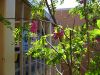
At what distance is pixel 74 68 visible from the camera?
191 inches

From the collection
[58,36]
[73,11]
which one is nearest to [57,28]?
[58,36]

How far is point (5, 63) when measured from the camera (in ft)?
18.3

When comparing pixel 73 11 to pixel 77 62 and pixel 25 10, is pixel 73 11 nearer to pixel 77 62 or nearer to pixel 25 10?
pixel 77 62

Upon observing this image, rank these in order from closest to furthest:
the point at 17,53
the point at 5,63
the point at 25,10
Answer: the point at 5,63, the point at 17,53, the point at 25,10

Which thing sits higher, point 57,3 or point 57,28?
point 57,3

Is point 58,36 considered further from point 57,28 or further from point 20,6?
point 20,6

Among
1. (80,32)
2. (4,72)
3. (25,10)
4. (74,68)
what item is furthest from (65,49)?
(25,10)

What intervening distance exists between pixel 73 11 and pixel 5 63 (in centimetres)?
161

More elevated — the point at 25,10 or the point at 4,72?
the point at 25,10

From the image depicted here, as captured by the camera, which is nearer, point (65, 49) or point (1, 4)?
point (65, 49)

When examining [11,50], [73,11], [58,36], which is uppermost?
[73,11]

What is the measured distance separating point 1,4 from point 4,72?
4.16ft

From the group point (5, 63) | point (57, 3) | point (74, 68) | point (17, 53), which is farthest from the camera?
point (17, 53)

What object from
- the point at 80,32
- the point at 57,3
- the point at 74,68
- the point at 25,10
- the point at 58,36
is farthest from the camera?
the point at 25,10
